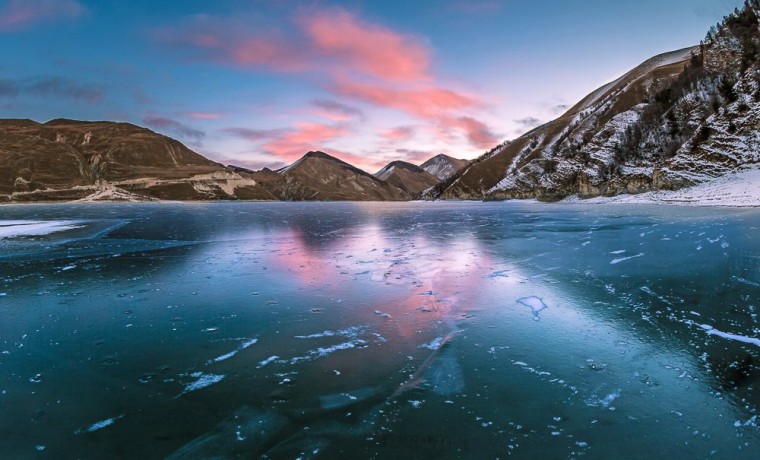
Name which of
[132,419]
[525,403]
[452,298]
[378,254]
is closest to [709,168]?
[378,254]

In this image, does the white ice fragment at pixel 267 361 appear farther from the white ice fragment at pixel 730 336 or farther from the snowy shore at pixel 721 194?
the snowy shore at pixel 721 194

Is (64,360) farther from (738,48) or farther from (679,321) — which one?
(738,48)

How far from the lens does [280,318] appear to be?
11.0 meters

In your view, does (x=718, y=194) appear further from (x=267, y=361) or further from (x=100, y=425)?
(x=100, y=425)

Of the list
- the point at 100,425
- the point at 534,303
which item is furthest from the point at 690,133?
the point at 100,425

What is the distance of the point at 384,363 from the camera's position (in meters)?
7.92

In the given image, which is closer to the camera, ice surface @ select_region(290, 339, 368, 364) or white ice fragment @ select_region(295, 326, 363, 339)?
ice surface @ select_region(290, 339, 368, 364)

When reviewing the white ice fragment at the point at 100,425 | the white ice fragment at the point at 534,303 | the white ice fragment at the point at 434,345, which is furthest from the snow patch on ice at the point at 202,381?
the white ice fragment at the point at 534,303

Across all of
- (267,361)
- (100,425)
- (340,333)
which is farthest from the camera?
(340,333)

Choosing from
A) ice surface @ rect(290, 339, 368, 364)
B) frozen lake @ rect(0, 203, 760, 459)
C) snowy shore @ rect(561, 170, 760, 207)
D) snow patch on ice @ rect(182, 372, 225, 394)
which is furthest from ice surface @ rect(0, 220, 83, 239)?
snowy shore @ rect(561, 170, 760, 207)

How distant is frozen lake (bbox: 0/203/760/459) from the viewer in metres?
5.41

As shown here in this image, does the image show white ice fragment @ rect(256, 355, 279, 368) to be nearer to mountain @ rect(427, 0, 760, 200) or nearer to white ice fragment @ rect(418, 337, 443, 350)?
white ice fragment @ rect(418, 337, 443, 350)

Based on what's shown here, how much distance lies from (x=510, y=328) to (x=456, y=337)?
1.67 meters

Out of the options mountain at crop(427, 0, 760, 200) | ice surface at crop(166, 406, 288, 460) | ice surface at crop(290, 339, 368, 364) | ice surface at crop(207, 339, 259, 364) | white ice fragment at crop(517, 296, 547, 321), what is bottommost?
white ice fragment at crop(517, 296, 547, 321)
